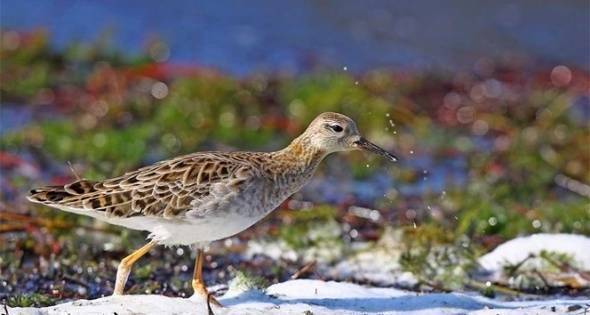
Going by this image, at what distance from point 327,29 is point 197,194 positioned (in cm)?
1011

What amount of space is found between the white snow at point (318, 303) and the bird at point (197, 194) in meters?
0.22

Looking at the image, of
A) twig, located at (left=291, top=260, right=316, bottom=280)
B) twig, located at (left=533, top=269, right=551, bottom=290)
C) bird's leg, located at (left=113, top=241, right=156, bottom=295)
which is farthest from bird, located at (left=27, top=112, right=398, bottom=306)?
twig, located at (left=533, top=269, right=551, bottom=290)

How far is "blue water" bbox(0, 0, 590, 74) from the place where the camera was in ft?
51.5

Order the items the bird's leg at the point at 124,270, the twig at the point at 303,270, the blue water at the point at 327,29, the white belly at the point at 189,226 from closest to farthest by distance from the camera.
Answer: the white belly at the point at 189,226
the bird's leg at the point at 124,270
the twig at the point at 303,270
the blue water at the point at 327,29

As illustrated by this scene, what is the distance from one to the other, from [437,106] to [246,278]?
260 inches

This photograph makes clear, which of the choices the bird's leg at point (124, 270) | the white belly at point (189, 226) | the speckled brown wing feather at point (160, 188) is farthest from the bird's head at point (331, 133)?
the bird's leg at point (124, 270)

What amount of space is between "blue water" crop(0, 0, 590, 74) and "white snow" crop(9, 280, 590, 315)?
7.45m

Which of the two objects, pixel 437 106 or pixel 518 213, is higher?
pixel 437 106

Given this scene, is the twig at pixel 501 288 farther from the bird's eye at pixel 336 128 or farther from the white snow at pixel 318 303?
the bird's eye at pixel 336 128

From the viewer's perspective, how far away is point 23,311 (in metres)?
6.65

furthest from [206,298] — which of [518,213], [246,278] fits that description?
[518,213]

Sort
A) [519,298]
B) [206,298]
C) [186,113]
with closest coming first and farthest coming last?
[206,298] → [519,298] → [186,113]

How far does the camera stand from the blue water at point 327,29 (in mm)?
15695

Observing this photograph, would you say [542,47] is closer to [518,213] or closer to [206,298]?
[518,213]
